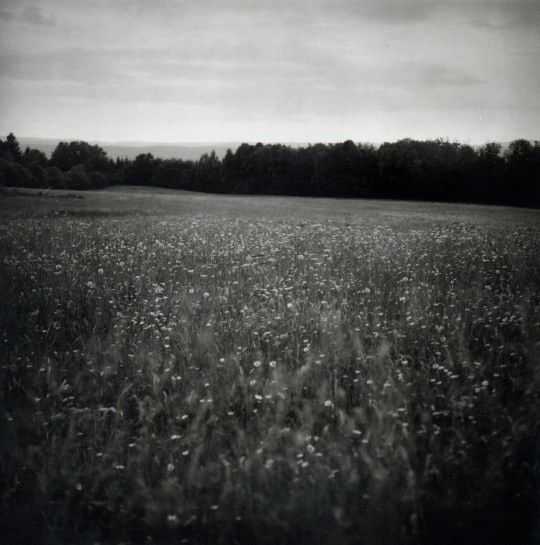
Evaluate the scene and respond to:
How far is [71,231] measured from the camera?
912cm

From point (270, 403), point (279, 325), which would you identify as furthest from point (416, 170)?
point (270, 403)

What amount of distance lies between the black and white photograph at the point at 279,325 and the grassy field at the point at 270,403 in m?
0.02

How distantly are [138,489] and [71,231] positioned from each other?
7.74 metres

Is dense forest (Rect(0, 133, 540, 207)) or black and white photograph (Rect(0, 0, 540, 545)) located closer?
black and white photograph (Rect(0, 0, 540, 545))

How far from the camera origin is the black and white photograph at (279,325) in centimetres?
257

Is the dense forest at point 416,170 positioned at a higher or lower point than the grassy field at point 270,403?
higher

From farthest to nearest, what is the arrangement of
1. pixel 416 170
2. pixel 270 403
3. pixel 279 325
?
pixel 416 170, pixel 279 325, pixel 270 403

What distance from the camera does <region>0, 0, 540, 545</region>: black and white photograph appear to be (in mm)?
2570

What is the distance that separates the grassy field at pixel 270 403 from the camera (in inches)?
99.1

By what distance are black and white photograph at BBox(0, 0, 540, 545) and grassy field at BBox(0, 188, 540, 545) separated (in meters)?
0.02

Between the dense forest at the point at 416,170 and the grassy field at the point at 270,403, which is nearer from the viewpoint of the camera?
the grassy field at the point at 270,403

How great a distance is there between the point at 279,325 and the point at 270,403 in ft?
4.38

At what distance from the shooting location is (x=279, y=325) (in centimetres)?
456

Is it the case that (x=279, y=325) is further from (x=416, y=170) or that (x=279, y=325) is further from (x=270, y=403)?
(x=416, y=170)
